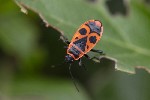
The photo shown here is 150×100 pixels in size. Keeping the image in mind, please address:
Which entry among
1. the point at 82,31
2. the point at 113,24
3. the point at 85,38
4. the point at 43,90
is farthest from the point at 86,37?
the point at 43,90

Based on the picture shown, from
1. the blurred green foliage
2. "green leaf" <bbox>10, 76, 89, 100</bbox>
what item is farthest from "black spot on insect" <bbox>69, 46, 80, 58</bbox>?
"green leaf" <bbox>10, 76, 89, 100</bbox>

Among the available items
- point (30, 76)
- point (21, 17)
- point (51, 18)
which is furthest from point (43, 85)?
point (51, 18)

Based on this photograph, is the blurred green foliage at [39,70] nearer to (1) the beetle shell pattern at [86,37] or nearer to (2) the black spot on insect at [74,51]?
(2) the black spot on insect at [74,51]

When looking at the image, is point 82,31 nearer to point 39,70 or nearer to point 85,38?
point 85,38

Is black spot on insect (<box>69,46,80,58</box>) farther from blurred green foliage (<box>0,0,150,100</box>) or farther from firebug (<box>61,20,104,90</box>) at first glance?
blurred green foliage (<box>0,0,150,100</box>)

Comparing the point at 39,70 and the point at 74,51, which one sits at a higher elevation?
the point at 39,70
